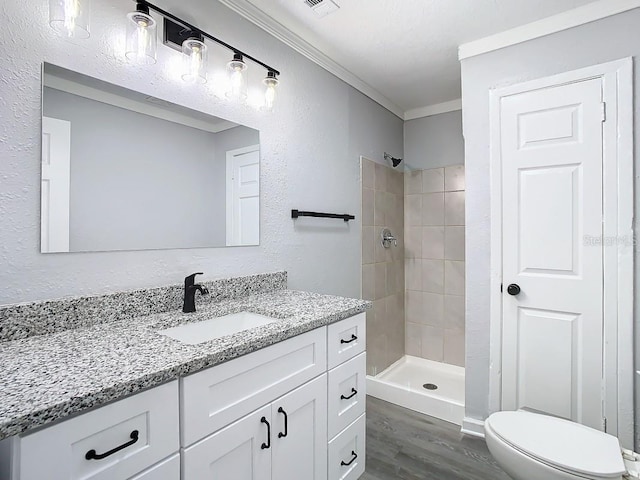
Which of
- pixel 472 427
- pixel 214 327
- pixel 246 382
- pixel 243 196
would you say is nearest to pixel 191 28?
pixel 243 196

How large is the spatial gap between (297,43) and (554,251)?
1.86 metres

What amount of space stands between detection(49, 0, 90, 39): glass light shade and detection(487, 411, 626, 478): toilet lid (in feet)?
6.98

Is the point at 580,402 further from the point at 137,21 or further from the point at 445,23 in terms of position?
the point at 137,21

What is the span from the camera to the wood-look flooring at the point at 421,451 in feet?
5.81

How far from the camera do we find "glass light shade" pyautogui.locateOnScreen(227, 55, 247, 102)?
1617 mm

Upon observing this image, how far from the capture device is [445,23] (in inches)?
75.6

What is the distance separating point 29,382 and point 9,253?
0.52 m

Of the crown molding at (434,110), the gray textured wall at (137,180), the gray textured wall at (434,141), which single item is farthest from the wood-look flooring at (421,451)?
the crown molding at (434,110)

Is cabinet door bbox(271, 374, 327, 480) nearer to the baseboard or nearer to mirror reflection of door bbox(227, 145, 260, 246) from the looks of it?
mirror reflection of door bbox(227, 145, 260, 246)

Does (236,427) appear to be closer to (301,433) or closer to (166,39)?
(301,433)

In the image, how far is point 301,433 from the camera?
4.16 feet

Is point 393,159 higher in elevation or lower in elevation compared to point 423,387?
higher

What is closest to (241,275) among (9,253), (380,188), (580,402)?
(9,253)

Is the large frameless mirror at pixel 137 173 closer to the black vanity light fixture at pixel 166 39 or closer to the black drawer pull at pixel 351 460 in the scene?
the black vanity light fixture at pixel 166 39
